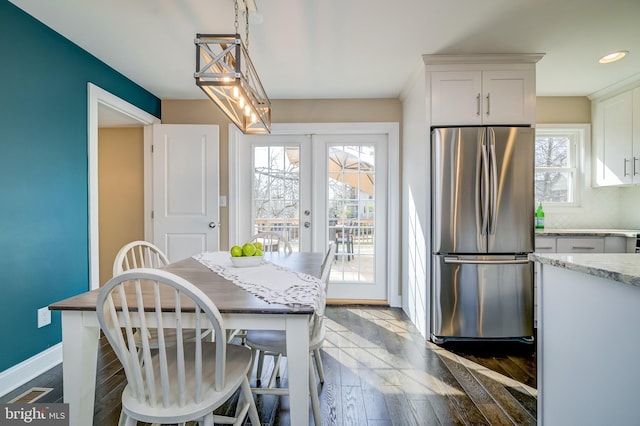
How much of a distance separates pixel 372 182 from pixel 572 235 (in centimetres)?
196

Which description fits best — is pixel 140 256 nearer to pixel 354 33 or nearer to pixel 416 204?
pixel 354 33

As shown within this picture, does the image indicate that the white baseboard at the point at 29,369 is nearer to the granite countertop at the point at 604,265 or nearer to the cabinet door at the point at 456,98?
the granite countertop at the point at 604,265

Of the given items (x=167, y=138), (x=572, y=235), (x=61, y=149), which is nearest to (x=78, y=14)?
(x=61, y=149)

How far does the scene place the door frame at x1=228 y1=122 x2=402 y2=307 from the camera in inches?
135

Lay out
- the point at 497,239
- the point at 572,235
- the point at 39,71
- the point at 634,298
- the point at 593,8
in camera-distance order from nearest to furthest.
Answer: the point at 634,298
the point at 593,8
the point at 39,71
the point at 497,239
the point at 572,235

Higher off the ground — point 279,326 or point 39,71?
point 39,71

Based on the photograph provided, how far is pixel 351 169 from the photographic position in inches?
142

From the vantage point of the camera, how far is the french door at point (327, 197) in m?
3.59

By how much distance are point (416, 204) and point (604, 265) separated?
6.25ft

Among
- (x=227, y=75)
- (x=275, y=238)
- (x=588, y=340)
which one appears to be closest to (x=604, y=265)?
(x=588, y=340)

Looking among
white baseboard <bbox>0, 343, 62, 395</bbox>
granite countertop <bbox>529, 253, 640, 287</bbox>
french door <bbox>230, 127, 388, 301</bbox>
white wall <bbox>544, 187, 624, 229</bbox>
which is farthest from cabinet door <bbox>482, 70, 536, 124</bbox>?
white baseboard <bbox>0, 343, 62, 395</bbox>

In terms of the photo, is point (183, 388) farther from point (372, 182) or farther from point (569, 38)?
point (569, 38)

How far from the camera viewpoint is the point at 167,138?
3.34 metres

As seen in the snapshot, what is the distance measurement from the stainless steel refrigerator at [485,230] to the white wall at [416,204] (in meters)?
0.14
